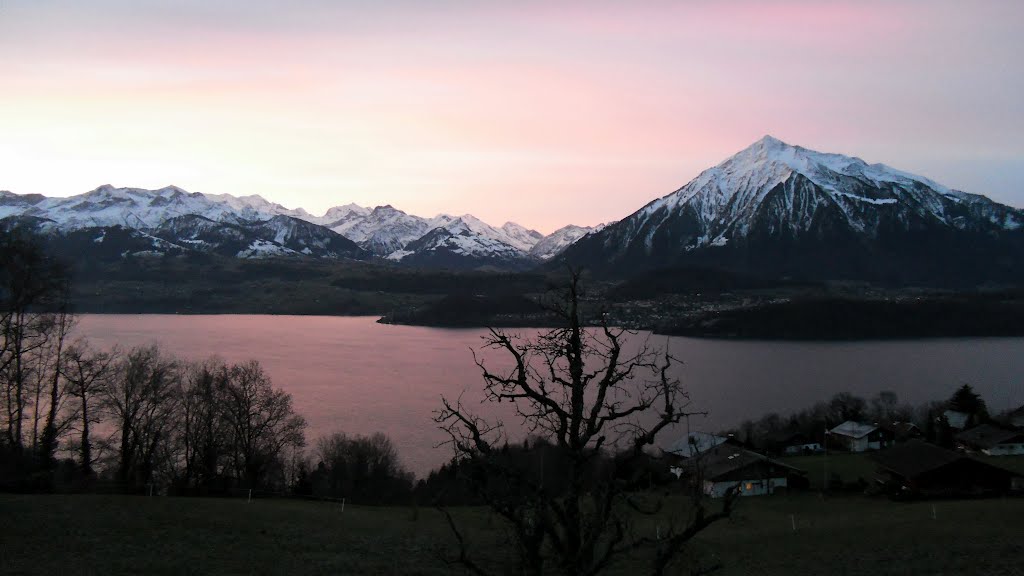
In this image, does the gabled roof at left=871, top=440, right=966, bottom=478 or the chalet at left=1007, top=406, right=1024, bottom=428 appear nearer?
the gabled roof at left=871, top=440, right=966, bottom=478

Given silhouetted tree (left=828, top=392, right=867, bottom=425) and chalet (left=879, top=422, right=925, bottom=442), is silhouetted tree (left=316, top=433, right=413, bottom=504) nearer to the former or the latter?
chalet (left=879, top=422, right=925, bottom=442)

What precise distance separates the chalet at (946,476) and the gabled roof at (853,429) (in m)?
13.9

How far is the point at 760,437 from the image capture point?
42.5m

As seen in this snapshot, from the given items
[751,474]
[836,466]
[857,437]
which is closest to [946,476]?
[751,474]

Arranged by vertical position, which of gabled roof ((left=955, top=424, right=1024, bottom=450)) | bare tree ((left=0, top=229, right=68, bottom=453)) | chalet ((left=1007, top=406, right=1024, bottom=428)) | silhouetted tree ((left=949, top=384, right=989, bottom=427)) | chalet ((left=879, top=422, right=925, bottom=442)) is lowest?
chalet ((left=879, top=422, right=925, bottom=442))

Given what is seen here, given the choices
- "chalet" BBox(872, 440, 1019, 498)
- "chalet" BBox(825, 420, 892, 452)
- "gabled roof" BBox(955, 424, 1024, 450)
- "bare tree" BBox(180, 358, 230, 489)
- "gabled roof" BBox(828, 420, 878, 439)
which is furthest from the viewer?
"gabled roof" BBox(828, 420, 878, 439)

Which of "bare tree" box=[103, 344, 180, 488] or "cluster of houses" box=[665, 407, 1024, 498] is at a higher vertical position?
"bare tree" box=[103, 344, 180, 488]

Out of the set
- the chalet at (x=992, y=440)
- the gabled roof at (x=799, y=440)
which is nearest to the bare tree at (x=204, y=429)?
the gabled roof at (x=799, y=440)

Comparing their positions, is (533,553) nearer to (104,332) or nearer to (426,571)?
(426,571)

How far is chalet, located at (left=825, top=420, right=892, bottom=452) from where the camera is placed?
40406 mm

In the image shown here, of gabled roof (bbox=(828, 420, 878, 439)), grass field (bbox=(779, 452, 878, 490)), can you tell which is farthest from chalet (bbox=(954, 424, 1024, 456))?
grass field (bbox=(779, 452, 878, 490))

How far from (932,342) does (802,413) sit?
2926 inches

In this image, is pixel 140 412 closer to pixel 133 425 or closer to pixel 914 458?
pixel 133 425

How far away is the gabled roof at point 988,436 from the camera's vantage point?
36938mm
